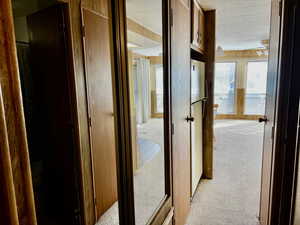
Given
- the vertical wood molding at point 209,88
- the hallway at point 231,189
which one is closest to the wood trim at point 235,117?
the hallway at point 231,189

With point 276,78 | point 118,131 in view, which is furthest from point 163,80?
point 276,78

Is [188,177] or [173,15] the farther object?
[188,177]

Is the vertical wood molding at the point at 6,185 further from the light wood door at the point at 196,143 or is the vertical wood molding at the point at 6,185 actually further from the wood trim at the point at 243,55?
the wood trim at the point at 243,55

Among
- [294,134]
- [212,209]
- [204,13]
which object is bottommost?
[212,209]

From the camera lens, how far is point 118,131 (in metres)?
1.02

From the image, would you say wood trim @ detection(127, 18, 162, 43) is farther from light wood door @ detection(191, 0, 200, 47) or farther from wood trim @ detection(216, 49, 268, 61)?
wood trim @ detection(216, 49, 268, 61)

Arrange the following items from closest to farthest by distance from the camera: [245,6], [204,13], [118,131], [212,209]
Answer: [118,131] < [212,209] < [245,6] < [204,13]

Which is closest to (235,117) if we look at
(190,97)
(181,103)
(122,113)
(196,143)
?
(196,143)

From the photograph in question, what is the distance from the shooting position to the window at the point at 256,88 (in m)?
6.96

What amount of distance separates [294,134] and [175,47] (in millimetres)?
1060

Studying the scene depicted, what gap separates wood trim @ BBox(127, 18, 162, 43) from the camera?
45.9 inches

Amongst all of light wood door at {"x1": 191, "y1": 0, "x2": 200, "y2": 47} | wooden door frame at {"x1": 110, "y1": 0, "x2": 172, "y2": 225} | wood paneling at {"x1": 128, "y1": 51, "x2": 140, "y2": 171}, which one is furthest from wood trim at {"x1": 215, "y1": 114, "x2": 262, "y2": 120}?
wooden door frame at {"x1": 110, "y1": 0, "x2": 172, "y2": 225}

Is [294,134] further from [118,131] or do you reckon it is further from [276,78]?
[118,131]

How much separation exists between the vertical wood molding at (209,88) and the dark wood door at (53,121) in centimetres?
186
